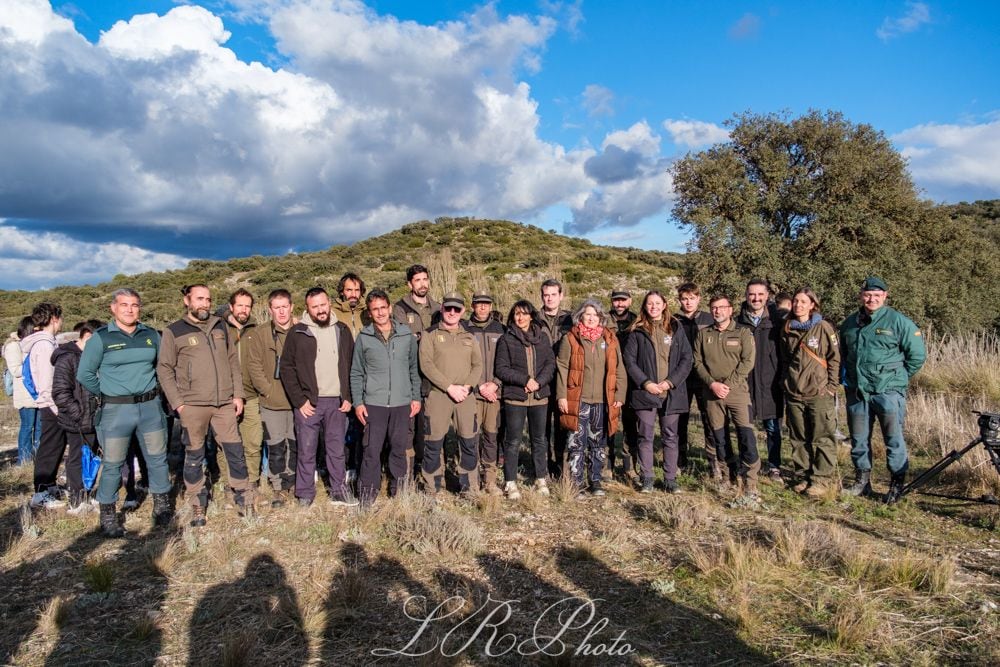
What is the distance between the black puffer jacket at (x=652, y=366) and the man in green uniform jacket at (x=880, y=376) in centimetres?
173

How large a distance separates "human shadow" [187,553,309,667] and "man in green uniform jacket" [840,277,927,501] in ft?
18.1

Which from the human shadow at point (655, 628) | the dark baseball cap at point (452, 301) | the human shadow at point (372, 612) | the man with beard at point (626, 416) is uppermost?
the dark baseball cap at point (452, 301)

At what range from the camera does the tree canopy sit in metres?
14.7

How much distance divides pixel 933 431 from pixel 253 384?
29.8 feet

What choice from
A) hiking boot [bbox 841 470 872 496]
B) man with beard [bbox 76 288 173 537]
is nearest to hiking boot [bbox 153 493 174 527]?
man with beard [bbox 76 288 173 537]

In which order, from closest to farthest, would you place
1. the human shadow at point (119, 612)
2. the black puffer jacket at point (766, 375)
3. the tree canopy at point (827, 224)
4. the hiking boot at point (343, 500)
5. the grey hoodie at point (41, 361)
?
the human shadow at point (119, 612) < the hiking boot at point (343, 500) < the grey hoodie at point (41, 361) < the black puffer jacket at point (766, 375) < the tree canopy at point (827, 224)

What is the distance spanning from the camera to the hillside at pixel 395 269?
81.3 ft

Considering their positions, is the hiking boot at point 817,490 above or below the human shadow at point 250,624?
above

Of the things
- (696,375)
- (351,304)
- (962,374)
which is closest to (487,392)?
(351,304)

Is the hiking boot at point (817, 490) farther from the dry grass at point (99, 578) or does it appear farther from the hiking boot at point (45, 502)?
the hiking boot at point (45, 502)

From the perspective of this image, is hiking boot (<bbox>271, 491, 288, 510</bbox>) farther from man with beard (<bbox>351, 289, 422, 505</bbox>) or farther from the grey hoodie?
the grey hoodie

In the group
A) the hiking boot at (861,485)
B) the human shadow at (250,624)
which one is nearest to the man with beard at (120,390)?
the human shadow at (250,624)

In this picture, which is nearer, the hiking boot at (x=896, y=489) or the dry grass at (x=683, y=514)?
the dry grass at (x=683, y=514)

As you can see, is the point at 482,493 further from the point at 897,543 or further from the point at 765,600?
the point at 897,543
